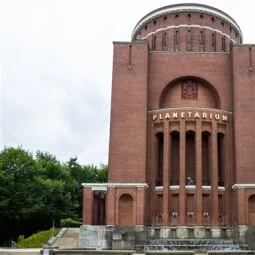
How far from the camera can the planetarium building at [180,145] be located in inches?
1215

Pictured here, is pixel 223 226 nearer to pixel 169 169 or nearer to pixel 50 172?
pixel 169 169

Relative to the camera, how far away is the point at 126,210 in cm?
3109

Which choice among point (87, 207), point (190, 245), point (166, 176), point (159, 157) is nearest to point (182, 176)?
point (166, 176)

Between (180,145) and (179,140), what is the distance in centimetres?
74

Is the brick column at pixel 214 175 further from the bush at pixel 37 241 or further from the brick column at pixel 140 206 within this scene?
the bush at pixel 37 241

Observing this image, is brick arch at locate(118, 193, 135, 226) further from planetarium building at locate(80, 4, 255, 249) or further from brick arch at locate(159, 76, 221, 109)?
brick arch at locate(159, 76, 221, 109)

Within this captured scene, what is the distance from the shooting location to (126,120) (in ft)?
107

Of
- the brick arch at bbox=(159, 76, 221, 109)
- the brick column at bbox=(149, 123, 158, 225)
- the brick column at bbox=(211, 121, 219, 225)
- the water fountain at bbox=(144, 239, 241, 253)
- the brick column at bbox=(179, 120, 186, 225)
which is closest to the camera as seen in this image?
the water fountain at bbox=(144, 239, 241, 253)

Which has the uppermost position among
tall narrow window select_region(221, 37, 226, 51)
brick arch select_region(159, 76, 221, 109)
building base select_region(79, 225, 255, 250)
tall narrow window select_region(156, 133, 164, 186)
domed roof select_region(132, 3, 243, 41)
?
domed roof select_region(132, 3, 243, 41)

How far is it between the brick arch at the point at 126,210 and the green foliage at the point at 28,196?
14.9m

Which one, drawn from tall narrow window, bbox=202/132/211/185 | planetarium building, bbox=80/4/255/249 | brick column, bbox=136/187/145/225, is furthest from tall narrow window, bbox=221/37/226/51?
brick column, bbox=136/187/145/225

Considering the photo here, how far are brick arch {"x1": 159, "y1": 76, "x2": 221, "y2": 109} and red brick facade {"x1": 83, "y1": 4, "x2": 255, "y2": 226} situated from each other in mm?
69

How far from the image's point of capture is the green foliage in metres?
43.8

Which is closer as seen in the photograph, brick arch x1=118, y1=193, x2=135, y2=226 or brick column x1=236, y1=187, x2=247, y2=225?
brick column x1=236, y1=187, x2=247, y2=225
